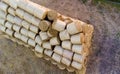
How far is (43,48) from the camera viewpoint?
5.51 meters

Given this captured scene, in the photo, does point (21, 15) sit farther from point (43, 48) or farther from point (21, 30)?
point (43, 48)

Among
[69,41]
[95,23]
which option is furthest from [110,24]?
[69,41]

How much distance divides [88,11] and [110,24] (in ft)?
1.63

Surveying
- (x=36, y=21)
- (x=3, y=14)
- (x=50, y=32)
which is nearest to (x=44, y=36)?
(x=50, y=32)

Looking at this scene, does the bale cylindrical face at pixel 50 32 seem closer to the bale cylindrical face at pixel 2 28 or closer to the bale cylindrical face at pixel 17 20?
the bale cylindrical face at pixel 17 20

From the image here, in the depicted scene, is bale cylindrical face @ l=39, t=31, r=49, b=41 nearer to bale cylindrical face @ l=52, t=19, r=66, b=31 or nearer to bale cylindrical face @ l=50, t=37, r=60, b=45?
bale cylindrical face @ l=50, t=37, r=60, b=45

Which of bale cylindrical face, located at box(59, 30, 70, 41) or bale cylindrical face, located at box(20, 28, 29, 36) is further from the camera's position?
bale cylindrical face, located at box(20, 28, 29, 36)

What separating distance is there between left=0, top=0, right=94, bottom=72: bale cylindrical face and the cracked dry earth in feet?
0.71

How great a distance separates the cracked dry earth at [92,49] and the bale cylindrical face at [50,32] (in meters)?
0.22

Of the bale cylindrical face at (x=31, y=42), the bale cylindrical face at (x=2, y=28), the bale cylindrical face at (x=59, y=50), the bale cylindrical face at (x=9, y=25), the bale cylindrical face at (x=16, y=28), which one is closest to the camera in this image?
the bale cylindrical face at (x=59, y=50)

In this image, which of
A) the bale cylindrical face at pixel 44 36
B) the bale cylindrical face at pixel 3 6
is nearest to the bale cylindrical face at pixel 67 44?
the bale cylindrical face at pixel 44 36

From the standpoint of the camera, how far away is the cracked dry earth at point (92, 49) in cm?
544

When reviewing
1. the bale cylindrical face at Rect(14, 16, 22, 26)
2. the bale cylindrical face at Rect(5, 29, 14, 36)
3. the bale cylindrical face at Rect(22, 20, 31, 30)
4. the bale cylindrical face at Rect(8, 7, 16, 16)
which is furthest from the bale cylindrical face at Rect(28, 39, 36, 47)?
the bale cylindrical face at Rect(8, 7, 16, 16)

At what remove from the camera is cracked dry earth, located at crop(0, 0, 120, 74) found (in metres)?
5.44
